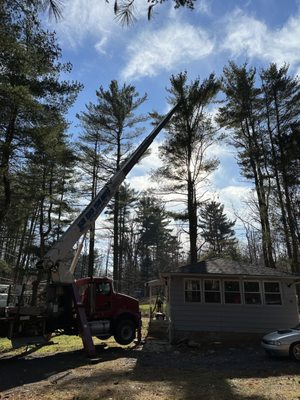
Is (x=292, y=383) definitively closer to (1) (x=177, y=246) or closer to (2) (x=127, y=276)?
(2) (x=127, y=276)

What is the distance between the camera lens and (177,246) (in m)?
64.0

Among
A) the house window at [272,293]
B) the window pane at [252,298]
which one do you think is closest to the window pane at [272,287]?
the house window at [272,293]

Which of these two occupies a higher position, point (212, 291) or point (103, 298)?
point (212, 291)

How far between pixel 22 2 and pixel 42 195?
1401cm

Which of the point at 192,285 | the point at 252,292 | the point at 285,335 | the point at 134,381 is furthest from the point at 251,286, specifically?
the point at 134,381

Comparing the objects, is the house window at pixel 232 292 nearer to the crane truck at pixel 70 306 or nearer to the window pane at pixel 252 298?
the window pane at pixel 252 298

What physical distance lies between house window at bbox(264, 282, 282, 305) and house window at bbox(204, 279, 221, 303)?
2.19 meters

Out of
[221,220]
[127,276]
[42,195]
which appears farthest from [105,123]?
[127,276]

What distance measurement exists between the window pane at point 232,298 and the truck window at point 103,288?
17.7 ft

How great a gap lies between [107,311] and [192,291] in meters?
4.15

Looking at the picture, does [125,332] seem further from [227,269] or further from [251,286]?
[251,286]

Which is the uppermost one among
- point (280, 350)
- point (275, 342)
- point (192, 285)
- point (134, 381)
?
point (192, 285)

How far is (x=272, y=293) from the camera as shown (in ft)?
52.9

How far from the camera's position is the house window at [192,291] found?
51.2 feet
